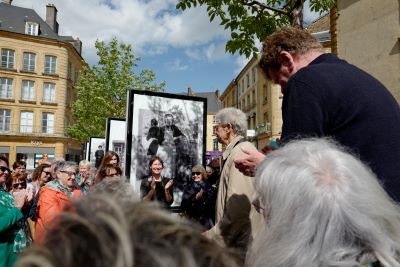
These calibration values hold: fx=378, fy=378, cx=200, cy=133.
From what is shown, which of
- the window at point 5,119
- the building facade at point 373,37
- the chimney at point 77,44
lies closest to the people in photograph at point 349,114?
the building facade at point 373,37

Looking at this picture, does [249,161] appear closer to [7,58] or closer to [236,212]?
[236,212]

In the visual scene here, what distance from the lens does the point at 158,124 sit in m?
4.46

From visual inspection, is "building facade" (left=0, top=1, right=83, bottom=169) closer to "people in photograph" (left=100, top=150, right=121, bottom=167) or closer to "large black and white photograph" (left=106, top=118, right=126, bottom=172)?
"large black and white photograph" (left=106, top=118, right=126, bottom=172)

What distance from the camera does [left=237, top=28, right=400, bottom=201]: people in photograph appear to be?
1775 millimetres

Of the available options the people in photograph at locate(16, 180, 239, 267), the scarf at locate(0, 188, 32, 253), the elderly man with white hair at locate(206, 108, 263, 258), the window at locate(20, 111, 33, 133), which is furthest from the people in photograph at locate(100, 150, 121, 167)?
the window at locate(20, 111, 33, 133)

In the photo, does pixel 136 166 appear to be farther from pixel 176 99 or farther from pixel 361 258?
pixel 361 258

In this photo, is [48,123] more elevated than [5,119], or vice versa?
[5,119]

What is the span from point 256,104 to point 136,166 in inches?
1459

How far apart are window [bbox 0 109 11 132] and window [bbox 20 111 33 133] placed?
1346 mm

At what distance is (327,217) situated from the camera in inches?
48.6

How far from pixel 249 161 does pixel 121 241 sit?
1.44 meters

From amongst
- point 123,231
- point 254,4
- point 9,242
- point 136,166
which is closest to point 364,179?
point 123,231

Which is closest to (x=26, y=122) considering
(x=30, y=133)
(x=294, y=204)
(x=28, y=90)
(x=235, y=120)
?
(x=30, y=133)

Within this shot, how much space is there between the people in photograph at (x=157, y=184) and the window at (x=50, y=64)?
43722mm
